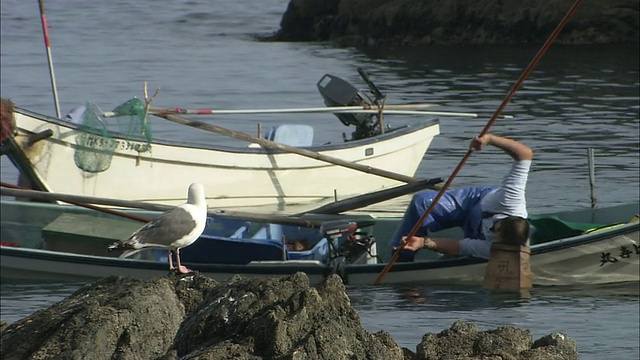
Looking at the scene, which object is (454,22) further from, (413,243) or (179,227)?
(179,227)

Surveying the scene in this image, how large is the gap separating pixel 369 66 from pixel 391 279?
82.6 ft

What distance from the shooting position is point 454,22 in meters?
42.8

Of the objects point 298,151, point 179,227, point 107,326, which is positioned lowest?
point 107,326

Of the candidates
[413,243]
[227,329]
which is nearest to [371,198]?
[413,243]

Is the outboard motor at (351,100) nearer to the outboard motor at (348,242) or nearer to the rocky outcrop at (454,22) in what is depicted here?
the outboard motor at (348,242)

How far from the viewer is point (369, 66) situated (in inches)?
1478

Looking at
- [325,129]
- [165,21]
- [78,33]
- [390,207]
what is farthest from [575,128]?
[165,21]

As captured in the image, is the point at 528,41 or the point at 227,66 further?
the point at 528,41

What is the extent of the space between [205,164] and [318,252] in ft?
12.3

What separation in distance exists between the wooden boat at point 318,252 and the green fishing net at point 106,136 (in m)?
1.33

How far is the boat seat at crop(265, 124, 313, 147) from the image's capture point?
61.5ft

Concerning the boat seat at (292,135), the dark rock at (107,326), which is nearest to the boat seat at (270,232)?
the boat seat at (292,135)

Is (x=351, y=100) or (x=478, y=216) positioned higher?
(x=351, y=100)

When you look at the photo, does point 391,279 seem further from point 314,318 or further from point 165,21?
point 165,21
